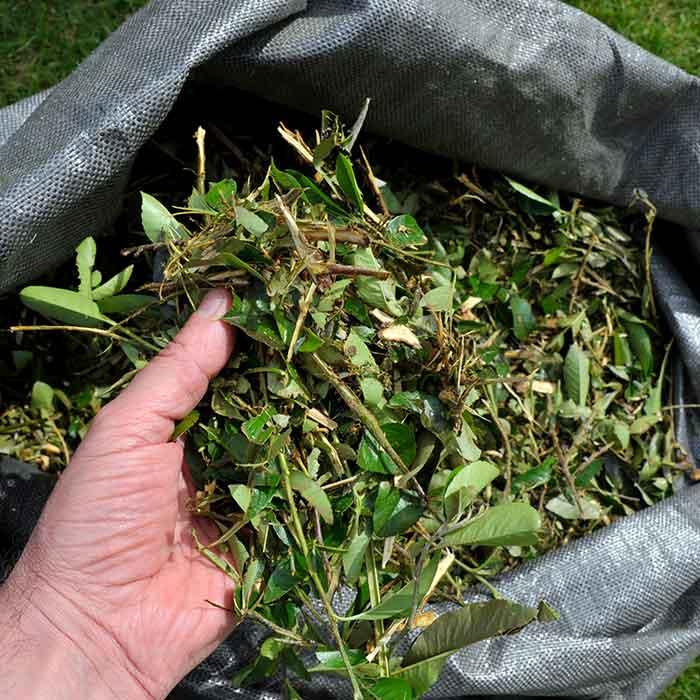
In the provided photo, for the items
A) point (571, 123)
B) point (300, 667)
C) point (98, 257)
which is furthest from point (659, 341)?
point (98, 257)

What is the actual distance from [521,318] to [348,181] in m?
0.33

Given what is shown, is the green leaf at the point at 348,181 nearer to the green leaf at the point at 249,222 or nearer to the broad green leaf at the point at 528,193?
the green leaf at the point at 249,222

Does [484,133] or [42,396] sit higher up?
[484,133]

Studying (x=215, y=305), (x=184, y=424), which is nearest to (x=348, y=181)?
(x=215, y=305)

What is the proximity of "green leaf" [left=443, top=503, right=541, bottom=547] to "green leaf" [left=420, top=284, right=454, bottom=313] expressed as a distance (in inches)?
8.3

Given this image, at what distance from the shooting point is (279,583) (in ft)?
2.49

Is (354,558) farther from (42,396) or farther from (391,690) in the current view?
(42,396)

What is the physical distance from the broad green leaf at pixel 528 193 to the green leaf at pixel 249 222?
415 mm

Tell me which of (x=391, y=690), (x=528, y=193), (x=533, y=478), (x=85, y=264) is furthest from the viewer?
(x=528, y=193)

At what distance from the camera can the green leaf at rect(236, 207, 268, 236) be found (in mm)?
744

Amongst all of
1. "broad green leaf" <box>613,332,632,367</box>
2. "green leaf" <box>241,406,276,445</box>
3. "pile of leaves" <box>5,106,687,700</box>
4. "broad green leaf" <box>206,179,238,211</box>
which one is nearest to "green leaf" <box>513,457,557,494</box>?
"pile of leaves" <box>5,106,687,700</box>

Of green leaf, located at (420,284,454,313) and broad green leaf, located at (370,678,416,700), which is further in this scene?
green leaf, located at (420,284,454,313)

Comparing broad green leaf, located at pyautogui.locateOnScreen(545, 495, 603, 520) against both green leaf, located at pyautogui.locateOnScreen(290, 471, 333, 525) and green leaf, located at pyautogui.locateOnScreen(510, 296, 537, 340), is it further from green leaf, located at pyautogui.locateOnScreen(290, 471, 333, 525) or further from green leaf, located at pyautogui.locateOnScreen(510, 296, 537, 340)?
green leaf, located at pyautogui.locateOnScreen(290, 471, 333, 525)

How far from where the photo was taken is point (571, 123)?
3.25 ft
